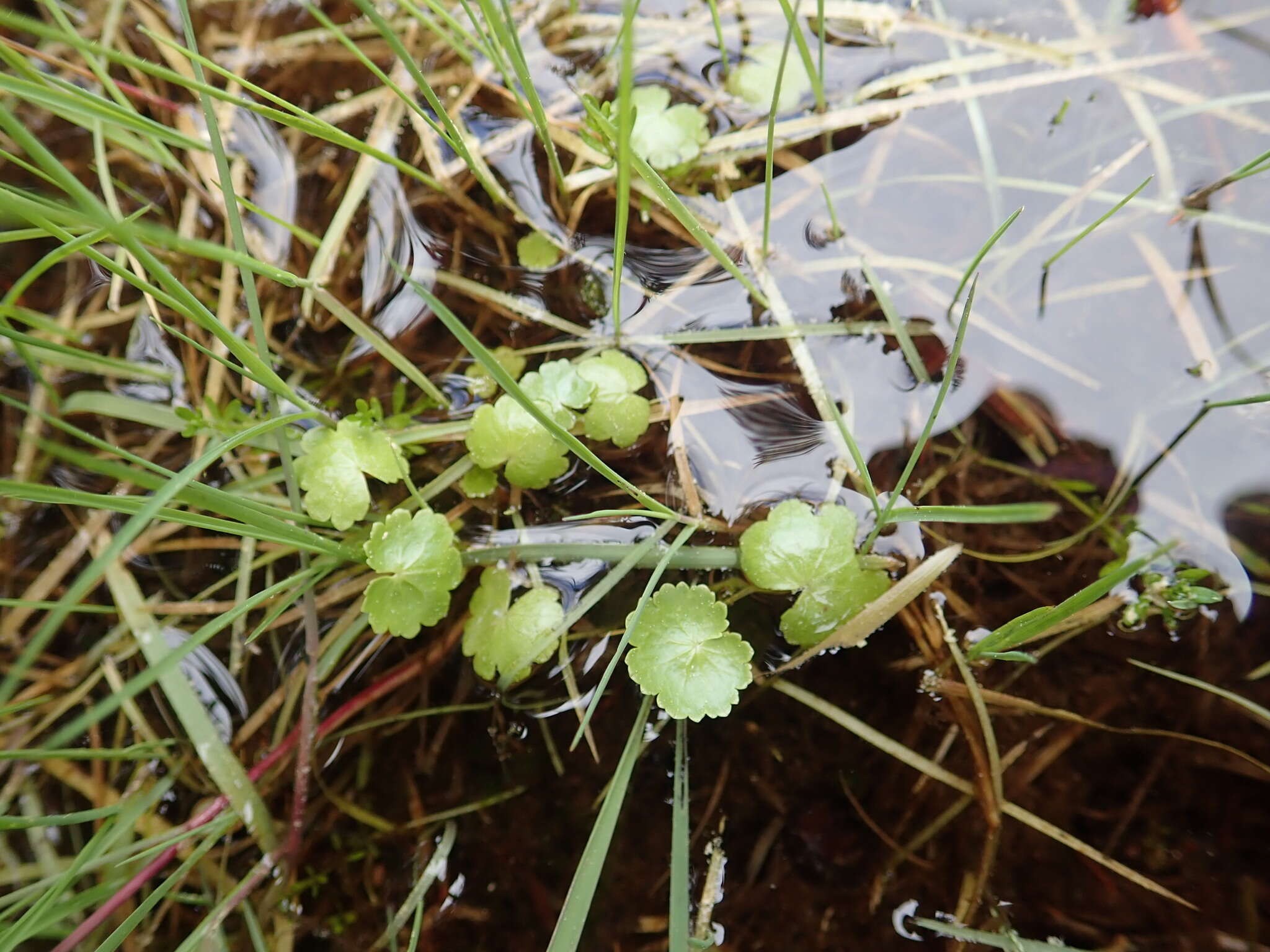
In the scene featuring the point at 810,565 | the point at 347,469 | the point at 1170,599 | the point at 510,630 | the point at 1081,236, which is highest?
the point at 1081,236

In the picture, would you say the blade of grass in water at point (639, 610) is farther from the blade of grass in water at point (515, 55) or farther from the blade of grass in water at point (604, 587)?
the blade of grass in water at point (515, 55)

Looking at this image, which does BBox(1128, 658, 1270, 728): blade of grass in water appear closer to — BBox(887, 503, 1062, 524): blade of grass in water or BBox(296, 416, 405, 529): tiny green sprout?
BBox(887, 503, 1062, 524): blade of grass in water

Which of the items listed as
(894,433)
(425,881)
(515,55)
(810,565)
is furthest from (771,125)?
(425,881)

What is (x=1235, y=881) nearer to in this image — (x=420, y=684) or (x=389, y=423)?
(x=420, y=684)

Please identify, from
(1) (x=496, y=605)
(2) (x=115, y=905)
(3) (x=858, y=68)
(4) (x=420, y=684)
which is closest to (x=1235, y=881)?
(1) (x=496, y=605)

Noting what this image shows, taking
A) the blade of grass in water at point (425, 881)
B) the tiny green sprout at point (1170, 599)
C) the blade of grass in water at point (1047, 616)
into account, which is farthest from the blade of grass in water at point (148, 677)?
the tiny green sprout at point (1170, 599)

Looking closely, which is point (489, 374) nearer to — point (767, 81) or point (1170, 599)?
point (767, 81)

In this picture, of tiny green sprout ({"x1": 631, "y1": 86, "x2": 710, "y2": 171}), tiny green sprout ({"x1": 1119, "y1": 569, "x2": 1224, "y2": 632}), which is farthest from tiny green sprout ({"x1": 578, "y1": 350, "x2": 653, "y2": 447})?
tiny green sprout ({"x1": 1119, "y1": 569, "x2": 1224, "y2": 632})

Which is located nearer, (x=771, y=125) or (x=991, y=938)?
(x=771, y=125)
